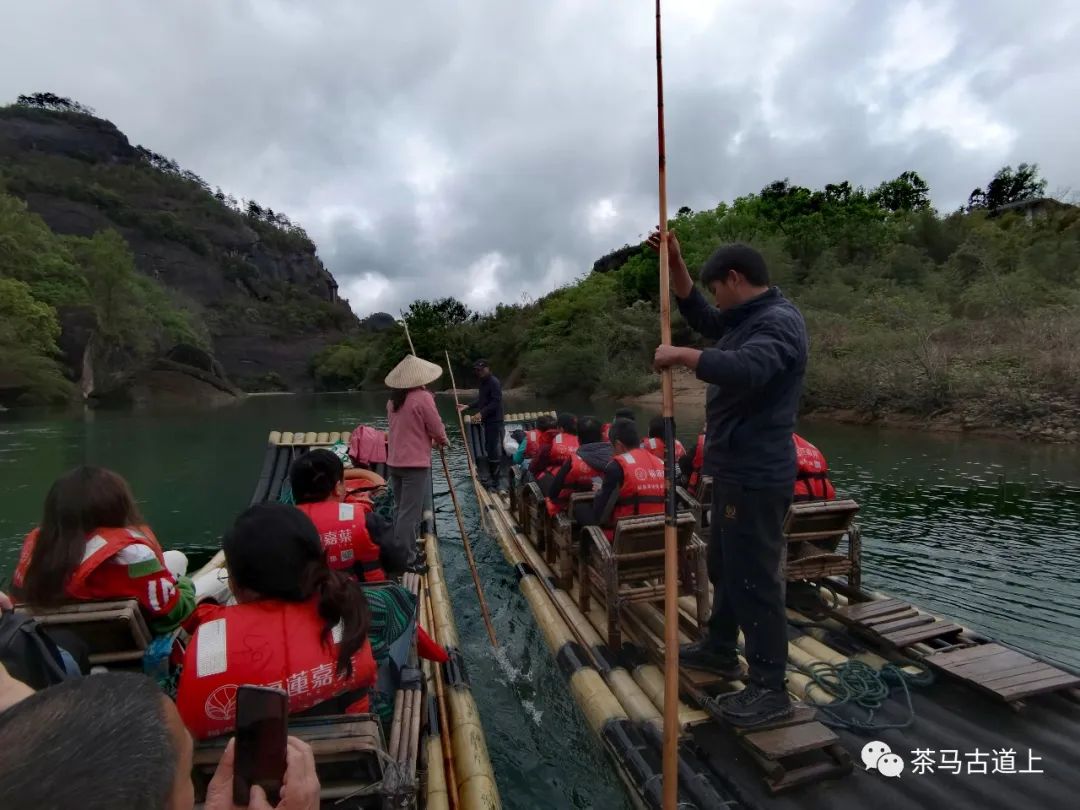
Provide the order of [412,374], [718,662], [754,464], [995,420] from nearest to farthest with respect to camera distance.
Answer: [754,464]
[718,662]
[412,374]
[995,420]

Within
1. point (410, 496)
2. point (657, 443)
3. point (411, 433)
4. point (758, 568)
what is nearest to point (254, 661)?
point (758, 568)

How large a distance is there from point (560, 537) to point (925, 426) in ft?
56.7

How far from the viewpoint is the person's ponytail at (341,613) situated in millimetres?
2125

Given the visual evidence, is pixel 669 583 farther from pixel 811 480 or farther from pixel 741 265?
pixel 811 480

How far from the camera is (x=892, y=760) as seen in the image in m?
2.87

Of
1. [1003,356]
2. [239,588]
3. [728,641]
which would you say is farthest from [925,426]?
[239,588]

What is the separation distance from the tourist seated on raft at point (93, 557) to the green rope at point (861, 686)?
3.28 m

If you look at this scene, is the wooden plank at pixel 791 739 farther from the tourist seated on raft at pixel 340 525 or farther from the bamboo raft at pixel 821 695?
the tourist seated on raft at pixel 340 525

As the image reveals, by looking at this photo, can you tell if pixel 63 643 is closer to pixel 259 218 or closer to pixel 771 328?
pixel 771 328

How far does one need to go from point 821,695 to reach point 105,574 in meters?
3.60

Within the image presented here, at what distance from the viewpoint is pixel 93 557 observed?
2.71m

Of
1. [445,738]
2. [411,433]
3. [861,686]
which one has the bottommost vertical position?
[445,738]

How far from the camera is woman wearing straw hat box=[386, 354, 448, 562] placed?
6090 millimetres

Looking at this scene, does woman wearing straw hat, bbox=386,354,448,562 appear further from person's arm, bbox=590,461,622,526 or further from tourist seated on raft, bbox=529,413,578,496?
person's arm, bbox=590,461,622,526
